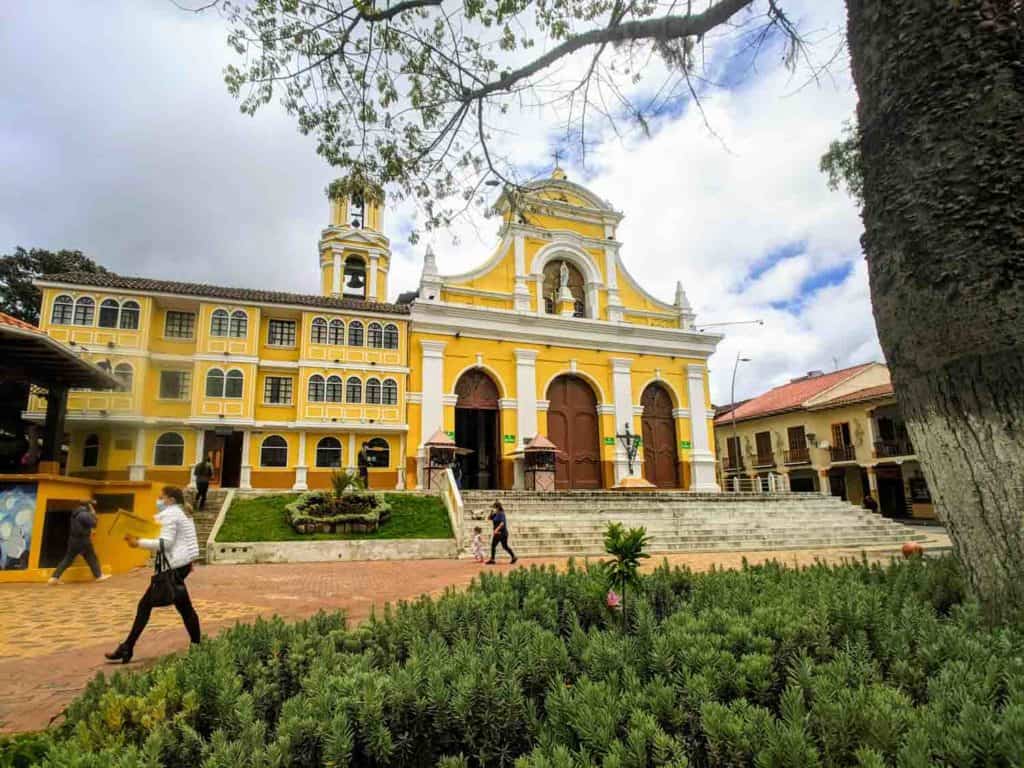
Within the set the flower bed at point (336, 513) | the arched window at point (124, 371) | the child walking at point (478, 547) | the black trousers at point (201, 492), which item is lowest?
the child walking at point (478, 547)

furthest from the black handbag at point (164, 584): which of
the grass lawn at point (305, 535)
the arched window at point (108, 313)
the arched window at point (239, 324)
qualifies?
the arched window at point (108, 313)

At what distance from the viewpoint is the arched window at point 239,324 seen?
21.5 meters

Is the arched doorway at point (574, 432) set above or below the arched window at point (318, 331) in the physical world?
below

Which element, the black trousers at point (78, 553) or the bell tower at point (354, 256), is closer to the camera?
the black trousers at point (78, 553)

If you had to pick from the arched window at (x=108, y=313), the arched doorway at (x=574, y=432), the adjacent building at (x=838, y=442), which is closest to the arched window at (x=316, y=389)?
the arched window at (x=108, y=313)

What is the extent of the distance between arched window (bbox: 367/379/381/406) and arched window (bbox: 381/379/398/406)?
15 centimetres

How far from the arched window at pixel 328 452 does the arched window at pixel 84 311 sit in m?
8.70

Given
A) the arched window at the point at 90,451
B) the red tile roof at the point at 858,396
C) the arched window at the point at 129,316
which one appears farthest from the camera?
the red tile roof at the point at 858,396

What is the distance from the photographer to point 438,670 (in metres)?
2.65

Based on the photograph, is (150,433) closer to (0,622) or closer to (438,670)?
(0,622)

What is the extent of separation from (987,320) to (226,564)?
44.4 ft

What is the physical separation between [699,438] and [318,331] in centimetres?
1718

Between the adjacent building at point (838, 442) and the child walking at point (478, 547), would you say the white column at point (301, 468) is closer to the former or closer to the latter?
the child walking at point (478, 547)

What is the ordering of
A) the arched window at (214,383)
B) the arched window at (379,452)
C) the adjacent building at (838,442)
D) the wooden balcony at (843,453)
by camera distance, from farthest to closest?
the wooden balcony at (843,453), the adjacent building at (838,442), the arched window at (379,452), the arched window at (214,383)
